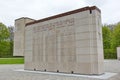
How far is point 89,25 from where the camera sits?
10117mm

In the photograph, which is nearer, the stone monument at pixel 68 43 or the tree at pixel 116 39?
the stone monument at pixel 68 43

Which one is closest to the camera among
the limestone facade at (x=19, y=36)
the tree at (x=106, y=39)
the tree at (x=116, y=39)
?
the tree at (x=116, y=39)

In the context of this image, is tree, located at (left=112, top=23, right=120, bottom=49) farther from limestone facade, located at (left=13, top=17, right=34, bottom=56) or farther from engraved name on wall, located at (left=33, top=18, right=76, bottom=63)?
engraved name on wall, located at (left=33, top=18, right=76, bottom=63)

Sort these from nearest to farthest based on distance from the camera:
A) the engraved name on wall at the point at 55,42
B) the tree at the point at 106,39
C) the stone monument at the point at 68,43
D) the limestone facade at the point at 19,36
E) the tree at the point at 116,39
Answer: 1. the stone monument at the point at 68,43
2. the engraved name on wall at the point at 55,42
3. the tree at the point at 116,39
4. the limestone facade at the point at 19,36
5. the tree at the point at 106,39

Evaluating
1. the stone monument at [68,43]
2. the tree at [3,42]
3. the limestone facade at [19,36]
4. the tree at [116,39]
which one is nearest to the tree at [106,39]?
the tree at [116,39]

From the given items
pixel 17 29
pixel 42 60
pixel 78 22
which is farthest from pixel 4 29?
pixel 78 22

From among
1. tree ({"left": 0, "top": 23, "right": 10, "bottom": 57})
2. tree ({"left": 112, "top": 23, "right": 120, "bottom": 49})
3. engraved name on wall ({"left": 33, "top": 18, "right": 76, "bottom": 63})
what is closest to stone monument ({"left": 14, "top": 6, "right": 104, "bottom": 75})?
engraved name on wall ({"left": 33, "top": 18, "right": 76, "bottom": 63})

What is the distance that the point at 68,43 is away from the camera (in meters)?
11.1

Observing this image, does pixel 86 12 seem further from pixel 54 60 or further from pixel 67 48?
pixel 54 60

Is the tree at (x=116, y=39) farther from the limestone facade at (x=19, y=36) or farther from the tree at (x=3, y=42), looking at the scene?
the tree at (x=3, y=42)

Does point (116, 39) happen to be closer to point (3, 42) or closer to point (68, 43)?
point (68, 43)

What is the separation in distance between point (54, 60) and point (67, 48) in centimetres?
162

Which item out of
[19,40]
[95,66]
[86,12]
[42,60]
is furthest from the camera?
[19,40]

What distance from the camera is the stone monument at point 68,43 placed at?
9.96 metres
